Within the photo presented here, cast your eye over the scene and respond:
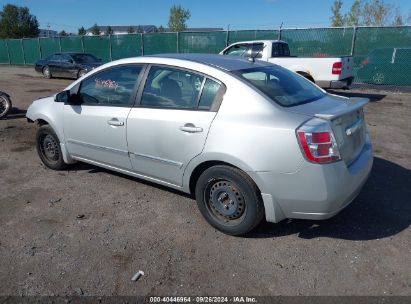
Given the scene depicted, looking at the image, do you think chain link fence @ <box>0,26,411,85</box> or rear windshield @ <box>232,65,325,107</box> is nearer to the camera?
rear windshield @ <box>232,65,325,107</box>

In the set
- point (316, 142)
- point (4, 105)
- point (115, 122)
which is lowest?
point (4, 105)

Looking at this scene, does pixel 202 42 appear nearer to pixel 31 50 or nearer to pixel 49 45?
pixel 49 45

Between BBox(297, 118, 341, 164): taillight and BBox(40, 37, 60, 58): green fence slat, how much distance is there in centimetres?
2922

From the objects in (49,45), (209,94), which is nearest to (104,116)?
(209,94)

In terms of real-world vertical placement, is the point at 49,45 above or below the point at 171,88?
above

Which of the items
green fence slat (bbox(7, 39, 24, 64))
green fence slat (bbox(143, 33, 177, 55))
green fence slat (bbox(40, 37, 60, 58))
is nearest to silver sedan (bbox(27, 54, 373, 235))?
green fence slat (bbox(143, 33, 177, 55))

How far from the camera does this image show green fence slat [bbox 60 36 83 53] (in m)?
26.3

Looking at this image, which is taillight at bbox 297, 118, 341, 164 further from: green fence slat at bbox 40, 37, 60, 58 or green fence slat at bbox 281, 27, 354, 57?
green fence slat at bbox 40, 37, 60, 58

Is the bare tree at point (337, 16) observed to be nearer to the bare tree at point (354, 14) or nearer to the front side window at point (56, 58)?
the bare tree at point (354, 14)

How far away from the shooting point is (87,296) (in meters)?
2.66

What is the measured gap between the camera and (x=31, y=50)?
100 ft

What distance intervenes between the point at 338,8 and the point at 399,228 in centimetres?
4216

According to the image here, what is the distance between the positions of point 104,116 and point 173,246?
176 cm

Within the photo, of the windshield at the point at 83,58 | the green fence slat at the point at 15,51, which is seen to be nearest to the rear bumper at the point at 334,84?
the windshield at the point at 83,58
